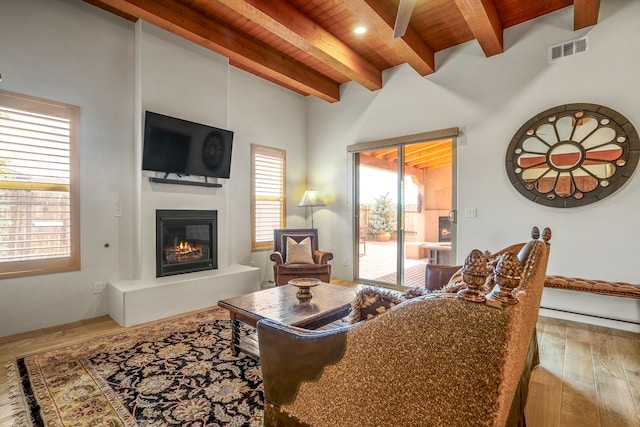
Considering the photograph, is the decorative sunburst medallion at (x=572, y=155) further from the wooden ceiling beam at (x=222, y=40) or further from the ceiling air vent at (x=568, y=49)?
the wooden ceiling beam at (x=222, y=40)

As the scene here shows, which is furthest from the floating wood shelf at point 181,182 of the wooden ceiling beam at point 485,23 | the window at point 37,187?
the wooden ceiling beam at point 485,23

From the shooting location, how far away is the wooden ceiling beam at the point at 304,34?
2912 mm

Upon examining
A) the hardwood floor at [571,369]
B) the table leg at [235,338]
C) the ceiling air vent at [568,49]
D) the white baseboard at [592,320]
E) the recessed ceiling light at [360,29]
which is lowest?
the hardwood floor at [571,369]

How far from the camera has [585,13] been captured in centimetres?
299

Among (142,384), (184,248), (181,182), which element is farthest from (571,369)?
(181,182)

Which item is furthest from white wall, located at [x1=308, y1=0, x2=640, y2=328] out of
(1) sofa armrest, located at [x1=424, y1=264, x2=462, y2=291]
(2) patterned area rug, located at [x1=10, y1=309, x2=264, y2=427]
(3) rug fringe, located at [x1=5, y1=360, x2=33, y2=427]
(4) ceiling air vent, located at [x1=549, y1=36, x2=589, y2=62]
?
(3) rug fringe, located at [x1=5, y1=360, x2=33, y2=427]

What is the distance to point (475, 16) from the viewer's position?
304 cm

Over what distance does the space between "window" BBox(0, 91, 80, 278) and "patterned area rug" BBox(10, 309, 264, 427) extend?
1.05 metres

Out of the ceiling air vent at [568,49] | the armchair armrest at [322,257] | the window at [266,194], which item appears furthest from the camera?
the window at [266,194]

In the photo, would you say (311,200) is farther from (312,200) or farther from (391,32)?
(391,32)

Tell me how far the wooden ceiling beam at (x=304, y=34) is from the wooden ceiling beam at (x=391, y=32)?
→ 505 mm

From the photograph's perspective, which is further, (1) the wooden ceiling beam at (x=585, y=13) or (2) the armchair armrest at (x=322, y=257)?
(2) the armchair armrest at (x=322, y=257)

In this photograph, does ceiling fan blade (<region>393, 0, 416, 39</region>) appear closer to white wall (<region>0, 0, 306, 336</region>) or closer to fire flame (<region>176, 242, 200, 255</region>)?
white wall (<region>0, 0, 306, 336</region>)

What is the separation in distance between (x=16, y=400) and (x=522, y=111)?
5081mm
